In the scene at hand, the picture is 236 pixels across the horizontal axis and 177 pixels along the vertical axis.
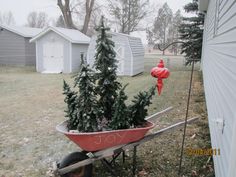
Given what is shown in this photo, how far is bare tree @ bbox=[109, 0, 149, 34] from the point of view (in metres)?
25.4

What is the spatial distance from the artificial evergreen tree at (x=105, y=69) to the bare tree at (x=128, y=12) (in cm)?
2358

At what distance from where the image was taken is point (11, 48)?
55.8ft

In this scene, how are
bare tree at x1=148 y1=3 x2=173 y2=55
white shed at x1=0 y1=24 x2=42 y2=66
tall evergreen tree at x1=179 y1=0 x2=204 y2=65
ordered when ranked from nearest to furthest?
tall evergreen tree at x1=179 y1=0 x2=204 y2=65 → white shed at x1=0 y1=24 x2=42 y2=66 → bare tree at x1=148 y1=3 x2=173 y2=55

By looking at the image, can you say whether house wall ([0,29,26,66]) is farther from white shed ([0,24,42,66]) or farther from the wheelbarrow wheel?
the wheelbarrow wheel

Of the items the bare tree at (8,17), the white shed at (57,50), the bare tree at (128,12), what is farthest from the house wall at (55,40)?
the bare tree at (8,17)

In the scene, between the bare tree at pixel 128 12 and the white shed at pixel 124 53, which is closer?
the white shed at pixel 124 53

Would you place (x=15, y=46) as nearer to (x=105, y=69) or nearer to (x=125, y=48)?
(x=125, y=48)

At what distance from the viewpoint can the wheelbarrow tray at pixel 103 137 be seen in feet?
7.70

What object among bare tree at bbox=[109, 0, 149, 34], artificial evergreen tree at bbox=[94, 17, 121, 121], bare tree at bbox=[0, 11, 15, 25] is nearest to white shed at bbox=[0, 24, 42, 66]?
bare tree at bbox=[109, 0, 149, 34]

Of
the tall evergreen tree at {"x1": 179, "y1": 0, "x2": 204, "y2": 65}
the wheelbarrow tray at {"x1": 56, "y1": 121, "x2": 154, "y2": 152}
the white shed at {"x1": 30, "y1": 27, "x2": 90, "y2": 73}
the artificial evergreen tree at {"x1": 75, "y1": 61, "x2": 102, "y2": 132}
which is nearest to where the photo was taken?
the wheelbarrow tray at {"x1": 56, "y1": 121, "x2": 154, "y2": 152}

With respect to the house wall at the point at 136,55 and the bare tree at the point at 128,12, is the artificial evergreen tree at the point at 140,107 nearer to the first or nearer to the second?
the house wall at the point at 136,55

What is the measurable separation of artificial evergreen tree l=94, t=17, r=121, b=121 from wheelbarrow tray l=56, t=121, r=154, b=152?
409mm

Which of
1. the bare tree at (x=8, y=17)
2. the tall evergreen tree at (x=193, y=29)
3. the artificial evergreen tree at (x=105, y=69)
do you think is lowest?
the artificial evergreen tree at (x=105, y=69)

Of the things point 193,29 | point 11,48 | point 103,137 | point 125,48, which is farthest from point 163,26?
point 103,137
